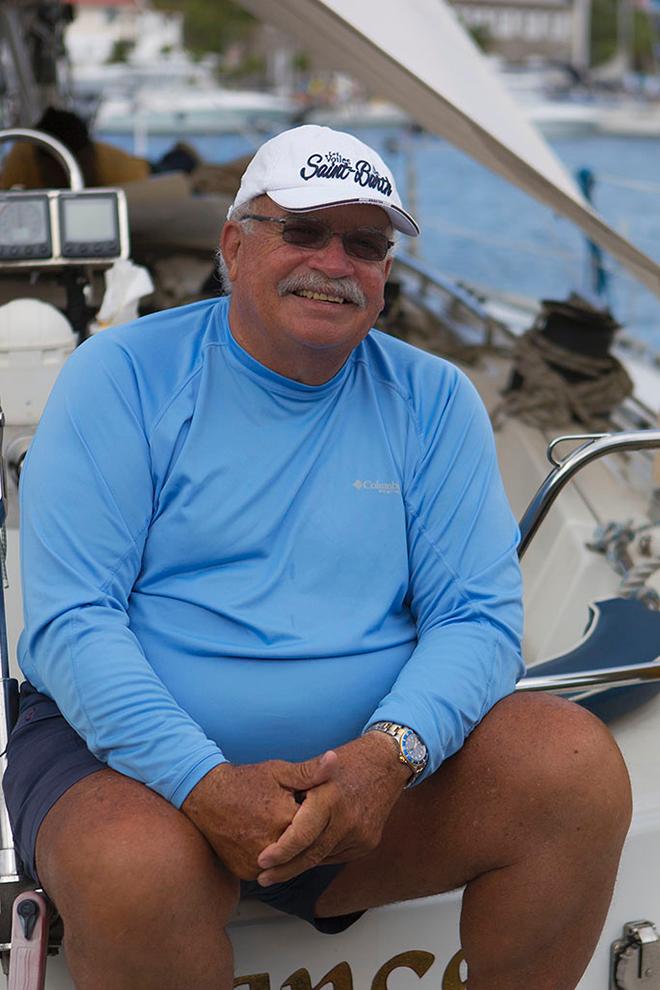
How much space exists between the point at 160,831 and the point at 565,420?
2.52 metres

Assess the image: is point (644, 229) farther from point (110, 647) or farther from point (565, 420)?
point (110, 647)

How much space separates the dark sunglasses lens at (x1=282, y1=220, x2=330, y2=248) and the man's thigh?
668mm

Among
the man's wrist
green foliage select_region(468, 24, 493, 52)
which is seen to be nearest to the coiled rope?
the man's wrist

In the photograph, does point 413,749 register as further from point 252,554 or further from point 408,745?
point 252,554

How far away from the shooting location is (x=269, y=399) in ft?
5.95

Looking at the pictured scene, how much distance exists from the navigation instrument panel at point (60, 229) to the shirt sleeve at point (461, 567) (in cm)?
107

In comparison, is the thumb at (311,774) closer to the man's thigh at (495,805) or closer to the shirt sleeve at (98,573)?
the shirt sleeve at (98,573)

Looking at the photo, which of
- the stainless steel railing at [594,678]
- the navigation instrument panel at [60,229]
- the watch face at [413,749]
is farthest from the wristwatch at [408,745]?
the navigation instrument panel at [60,229]

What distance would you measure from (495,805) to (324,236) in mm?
779

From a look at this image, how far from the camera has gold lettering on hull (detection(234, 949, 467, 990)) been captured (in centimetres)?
187

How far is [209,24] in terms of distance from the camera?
61.3m

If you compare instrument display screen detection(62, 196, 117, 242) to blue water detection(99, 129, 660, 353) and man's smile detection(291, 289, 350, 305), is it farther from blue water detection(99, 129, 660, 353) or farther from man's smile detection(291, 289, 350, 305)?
blue water detection(99, 129, 660, 353)

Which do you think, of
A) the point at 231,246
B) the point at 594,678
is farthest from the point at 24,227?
the point at 594,678

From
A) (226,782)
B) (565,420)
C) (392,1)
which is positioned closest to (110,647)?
(226,782)
